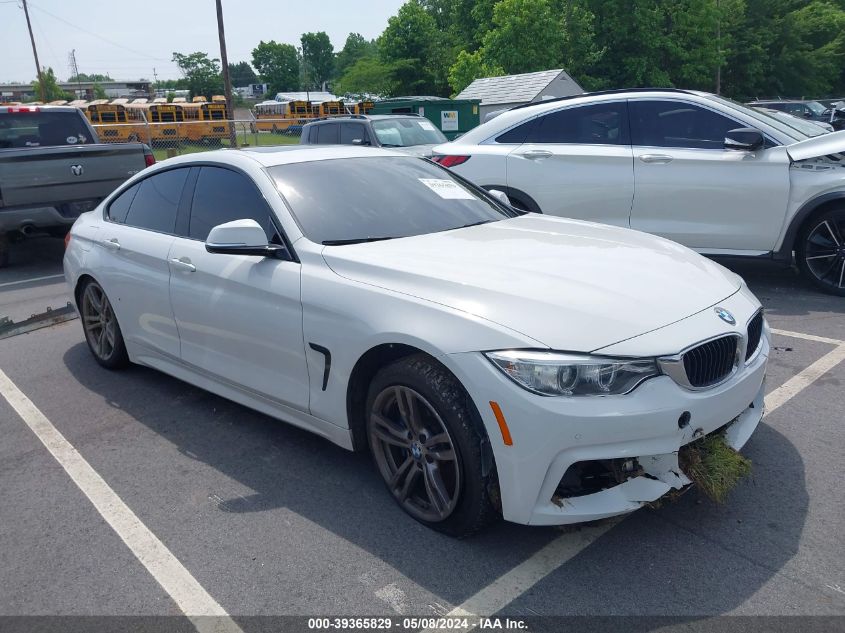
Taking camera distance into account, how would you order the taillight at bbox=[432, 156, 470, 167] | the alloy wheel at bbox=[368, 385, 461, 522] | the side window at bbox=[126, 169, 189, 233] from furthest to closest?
the taillight at bbox=[432, 156, 470, 167]
the side window at bbox=[126, 169, 189, 233]
the alloy wheel at bbox=[368, 385, 461, 522]

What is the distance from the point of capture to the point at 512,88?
2597 centimetres

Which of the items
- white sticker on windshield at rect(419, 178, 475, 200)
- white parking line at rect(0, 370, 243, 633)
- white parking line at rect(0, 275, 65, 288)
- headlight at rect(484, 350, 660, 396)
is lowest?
white parking line at rect(0, 275, 65, 288)

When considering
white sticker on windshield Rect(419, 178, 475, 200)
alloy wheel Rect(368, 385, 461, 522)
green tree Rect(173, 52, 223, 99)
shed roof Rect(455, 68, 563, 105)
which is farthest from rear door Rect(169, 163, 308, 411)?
green tree Rect(173, 52, 223, 99)

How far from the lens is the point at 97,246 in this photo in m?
5.20

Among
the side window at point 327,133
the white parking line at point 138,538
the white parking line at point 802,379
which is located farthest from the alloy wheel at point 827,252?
the side window at point 327,133

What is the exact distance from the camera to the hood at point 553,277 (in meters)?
2.87

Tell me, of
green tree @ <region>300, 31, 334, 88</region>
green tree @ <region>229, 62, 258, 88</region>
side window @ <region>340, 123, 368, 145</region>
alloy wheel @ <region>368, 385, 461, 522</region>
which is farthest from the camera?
green tree @ <region>229, 62, 258, 88</region>

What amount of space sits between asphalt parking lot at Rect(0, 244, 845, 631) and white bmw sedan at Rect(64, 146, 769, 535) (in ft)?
0.83

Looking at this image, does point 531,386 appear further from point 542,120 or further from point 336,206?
point 542,120

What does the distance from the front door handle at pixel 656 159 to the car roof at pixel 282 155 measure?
2948 millimetres

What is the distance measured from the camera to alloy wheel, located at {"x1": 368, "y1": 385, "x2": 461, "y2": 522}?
9.94 feet

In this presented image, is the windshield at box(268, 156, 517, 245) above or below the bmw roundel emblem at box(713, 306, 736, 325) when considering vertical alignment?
above

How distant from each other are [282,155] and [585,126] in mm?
3848

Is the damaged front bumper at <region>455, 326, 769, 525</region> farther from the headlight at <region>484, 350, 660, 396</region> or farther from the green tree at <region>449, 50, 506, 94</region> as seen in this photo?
the green tree at <region>449, 50, 506, 94</region>
